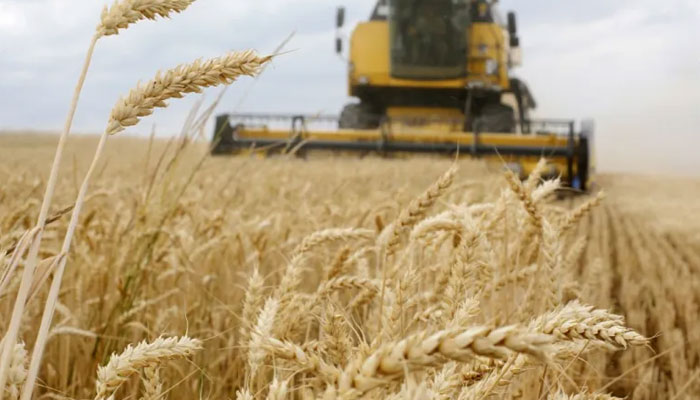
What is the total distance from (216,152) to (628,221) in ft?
19.7

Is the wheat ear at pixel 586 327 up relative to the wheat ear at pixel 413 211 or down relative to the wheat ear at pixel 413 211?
down

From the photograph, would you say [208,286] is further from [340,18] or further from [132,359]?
[340,18]

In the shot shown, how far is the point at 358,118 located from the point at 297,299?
37.8 ft

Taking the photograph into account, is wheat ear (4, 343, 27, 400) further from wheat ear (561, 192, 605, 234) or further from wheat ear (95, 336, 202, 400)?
wheat ear (561, 192, 605, 234)

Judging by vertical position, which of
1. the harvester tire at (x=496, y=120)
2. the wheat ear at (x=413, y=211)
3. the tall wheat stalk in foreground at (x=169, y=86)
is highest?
the harvester tire at (x=496, y=120)

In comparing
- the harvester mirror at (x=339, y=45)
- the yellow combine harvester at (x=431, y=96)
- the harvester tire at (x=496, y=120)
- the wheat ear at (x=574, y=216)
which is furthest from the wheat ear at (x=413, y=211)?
the harvester mirror at (x=339, y=45)

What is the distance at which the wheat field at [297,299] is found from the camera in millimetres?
612

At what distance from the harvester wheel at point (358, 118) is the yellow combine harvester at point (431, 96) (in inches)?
0.7

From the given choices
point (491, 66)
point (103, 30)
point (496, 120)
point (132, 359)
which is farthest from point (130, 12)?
point (491, 66)

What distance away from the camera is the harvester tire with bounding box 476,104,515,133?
470 inches

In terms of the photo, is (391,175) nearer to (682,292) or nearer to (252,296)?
(682,292)

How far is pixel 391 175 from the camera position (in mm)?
7582

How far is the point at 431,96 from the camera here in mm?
12500

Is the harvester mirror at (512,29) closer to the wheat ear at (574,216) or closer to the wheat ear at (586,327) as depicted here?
the wheat ear at (574,216)
